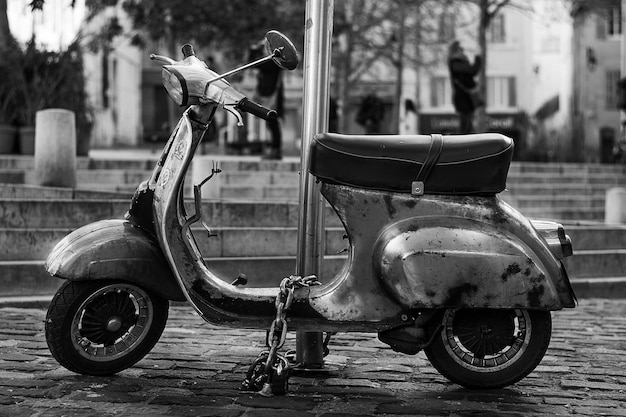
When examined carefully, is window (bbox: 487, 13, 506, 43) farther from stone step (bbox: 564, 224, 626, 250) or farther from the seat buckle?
the seat buckle

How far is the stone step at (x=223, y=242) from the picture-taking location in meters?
7.95

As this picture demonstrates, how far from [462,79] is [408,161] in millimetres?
14988

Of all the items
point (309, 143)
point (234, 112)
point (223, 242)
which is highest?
point (234, 112)

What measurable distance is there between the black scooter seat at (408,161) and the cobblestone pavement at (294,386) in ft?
3.09

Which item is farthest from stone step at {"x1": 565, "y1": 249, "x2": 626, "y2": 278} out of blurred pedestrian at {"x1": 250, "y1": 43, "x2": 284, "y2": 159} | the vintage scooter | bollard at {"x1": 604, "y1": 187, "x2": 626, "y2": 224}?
blurred pedestrian at {"x1": 250, "y1": 43, "x2": 284, "y2": 159}

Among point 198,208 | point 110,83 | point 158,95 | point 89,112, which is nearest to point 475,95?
point 89,112

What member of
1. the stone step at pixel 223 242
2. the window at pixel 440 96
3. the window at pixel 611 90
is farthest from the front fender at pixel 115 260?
the window at pixel 440 96

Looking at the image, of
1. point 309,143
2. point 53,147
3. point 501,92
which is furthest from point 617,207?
point 501,92

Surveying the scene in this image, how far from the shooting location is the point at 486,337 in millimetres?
4539

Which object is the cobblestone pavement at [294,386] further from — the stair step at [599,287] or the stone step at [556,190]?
the stone step at [556,190]

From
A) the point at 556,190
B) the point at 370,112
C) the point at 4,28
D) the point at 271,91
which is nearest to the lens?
the point at 4,28

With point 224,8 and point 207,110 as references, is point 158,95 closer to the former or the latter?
point 224,8

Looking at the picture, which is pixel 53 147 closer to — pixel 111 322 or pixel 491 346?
pixel 111 322

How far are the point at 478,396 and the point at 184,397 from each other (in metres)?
1.31
